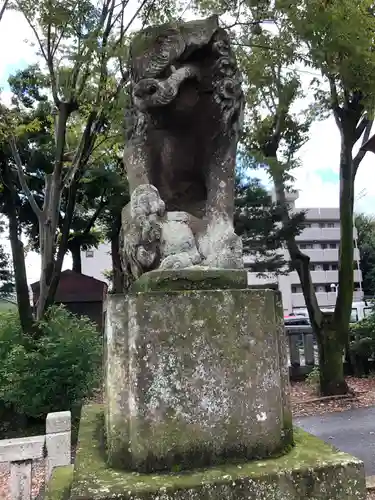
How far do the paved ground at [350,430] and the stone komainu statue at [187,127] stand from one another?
3819 millimetres

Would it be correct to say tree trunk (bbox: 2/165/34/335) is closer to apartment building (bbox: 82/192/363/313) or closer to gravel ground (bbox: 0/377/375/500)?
gravel ground (bbox: 0/377/375/500)

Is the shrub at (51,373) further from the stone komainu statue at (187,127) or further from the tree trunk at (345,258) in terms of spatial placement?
the stone komainu statue at (187,127)

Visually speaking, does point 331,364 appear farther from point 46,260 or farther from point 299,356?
point 46,260

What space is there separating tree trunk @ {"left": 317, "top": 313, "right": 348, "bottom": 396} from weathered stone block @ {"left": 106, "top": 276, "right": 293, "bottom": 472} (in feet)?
26.2

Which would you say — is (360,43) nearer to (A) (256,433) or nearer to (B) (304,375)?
(A) (256,433)

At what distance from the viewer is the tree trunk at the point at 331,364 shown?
9.20 metres

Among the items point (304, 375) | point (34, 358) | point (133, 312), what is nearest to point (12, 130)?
point (34, 358)

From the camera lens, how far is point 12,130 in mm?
8250

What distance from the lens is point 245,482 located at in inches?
58.6

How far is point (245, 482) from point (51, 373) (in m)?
5.78

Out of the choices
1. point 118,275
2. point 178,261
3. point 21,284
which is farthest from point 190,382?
point 21,284

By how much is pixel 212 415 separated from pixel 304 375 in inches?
419

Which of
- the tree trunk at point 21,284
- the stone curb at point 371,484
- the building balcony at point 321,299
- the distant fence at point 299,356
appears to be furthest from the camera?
the building balcony at point 321,299

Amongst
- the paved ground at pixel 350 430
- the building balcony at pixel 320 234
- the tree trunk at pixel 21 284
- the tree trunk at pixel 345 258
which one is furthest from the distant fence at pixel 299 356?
the building balcony at pixel 320 234
